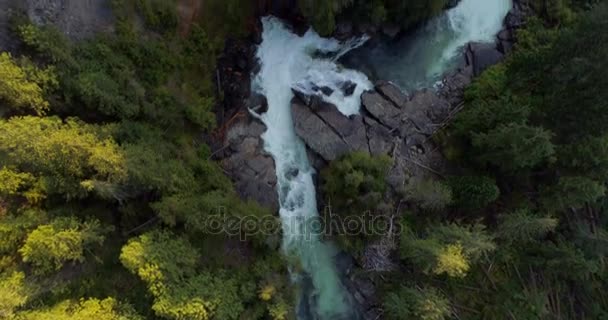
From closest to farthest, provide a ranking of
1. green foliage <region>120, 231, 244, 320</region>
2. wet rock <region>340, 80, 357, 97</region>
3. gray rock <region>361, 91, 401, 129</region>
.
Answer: green foliage <region>120, 231, 244, 320</region>
gray rock <region>361, 91, 401, 129</region>
wet rock <region>340, 80, 357, 97</region>

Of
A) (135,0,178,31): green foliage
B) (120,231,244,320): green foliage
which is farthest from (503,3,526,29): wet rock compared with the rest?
(120,231,244,320): green foliage

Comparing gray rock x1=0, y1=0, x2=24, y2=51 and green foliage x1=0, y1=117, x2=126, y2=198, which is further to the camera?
gray rock x1=0, y1=0, x2=24, y2=51

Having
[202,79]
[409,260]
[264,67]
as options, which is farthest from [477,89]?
[202,79]

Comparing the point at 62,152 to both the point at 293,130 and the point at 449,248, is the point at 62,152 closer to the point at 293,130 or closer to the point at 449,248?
the point at 293,130

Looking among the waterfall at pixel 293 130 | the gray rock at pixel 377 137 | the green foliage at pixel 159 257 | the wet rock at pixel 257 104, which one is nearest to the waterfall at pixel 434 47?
the waterfall at pixel 293 130

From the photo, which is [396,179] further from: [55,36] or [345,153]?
[55,36]

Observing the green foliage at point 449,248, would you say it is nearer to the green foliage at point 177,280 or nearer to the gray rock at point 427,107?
the gray rock at point 427,107

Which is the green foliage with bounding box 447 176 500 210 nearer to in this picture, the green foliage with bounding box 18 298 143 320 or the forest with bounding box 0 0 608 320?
the forest with bounding box 0 0 608 320
